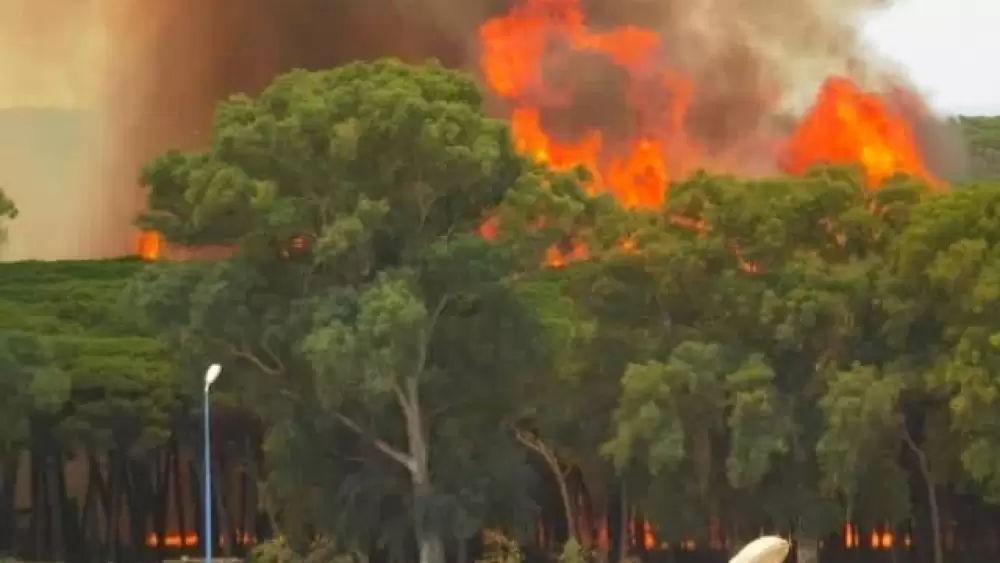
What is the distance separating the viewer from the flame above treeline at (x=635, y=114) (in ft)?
237

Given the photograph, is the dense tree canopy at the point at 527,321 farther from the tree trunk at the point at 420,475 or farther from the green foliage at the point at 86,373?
the green foliage at the point at 86,373

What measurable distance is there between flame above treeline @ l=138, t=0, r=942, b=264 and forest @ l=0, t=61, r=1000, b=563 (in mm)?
28219

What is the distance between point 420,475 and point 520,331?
4175 mm

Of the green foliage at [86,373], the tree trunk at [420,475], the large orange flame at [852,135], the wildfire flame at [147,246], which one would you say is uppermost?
the large orange flame at [852,135]

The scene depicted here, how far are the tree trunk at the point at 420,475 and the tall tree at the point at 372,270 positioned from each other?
47mm

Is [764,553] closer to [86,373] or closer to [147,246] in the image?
[86,373]

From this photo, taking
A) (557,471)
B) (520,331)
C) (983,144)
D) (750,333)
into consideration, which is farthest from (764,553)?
(983,144)

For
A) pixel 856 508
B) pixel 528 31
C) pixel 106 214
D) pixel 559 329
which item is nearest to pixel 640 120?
pixel 528 31

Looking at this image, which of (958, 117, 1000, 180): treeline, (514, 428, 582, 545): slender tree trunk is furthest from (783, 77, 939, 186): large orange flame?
(514, 428, 582, 545): slender tree trunk

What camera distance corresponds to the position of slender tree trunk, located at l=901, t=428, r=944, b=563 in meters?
43.4

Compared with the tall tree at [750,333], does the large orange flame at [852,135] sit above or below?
above

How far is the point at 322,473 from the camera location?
41.8 metres

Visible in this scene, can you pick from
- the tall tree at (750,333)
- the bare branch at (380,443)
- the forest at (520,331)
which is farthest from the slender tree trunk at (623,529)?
the bare branch at (380,443)

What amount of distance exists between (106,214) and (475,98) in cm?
3811
